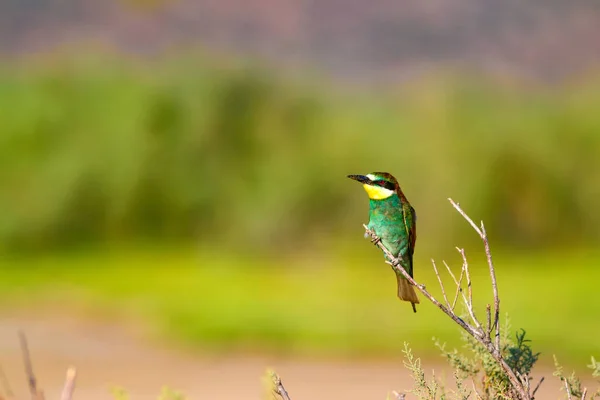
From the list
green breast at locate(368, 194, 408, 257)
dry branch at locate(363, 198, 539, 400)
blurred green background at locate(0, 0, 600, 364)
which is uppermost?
blurred green background at locate(0, 0, 600, 364)

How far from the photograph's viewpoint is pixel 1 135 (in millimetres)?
7062

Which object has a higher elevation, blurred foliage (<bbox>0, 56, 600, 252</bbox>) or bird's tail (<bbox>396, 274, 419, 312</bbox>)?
blurred foliage (<bbox>0, 56, 600, 252</bbox>)

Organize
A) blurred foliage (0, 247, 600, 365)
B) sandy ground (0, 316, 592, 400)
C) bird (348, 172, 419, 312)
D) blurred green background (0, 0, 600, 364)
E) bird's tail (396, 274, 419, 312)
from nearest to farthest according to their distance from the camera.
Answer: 1. bird's tail (396, 274, 419, 312)
2. bird (348, 172, 419, 312)
3. sandy ground (0, 316, 592, 400)
4. blurred foliage (0, 247, 600, 365)
5. blurred green background (0, 0, 600, 364)

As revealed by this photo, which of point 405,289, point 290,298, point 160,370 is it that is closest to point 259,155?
point 290,298

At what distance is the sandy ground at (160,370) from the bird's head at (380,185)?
2.91 m

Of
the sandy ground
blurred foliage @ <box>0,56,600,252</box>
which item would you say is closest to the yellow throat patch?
the sandy ground

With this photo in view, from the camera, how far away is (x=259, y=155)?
6.80 metres

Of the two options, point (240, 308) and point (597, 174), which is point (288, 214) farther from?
point (597, 174)

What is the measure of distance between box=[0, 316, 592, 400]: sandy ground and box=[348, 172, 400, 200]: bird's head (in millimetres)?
2913

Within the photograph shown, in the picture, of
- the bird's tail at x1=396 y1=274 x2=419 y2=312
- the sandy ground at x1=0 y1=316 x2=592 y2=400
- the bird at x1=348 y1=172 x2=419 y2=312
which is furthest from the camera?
the sandy ground at x1=0 y1=316 x2=592 y2=400

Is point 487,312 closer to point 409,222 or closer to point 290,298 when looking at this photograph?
→ point 409,222

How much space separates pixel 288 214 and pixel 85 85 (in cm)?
187

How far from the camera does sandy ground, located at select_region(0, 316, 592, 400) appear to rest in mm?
4641

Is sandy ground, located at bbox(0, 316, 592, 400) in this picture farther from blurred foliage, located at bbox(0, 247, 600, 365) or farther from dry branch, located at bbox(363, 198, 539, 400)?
dry branch, located at bbox(363, 198, 539, 400)
